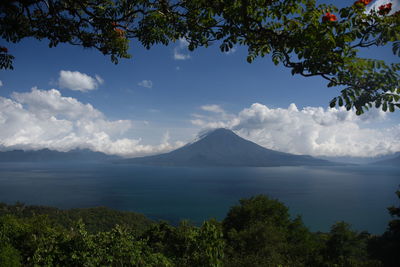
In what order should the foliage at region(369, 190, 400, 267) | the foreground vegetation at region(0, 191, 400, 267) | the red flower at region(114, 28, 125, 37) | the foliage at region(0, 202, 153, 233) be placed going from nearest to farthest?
the red flower at region(114, 28, 125, 37)
the foreground vegetation at region(0, 191, 400, 267)
the foliage at region(369, 190, 400, 267)
the foliage at region(0, 202, 153, 233)

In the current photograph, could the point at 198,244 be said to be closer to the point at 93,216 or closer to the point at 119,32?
the point at 119,32

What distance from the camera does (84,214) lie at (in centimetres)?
6606

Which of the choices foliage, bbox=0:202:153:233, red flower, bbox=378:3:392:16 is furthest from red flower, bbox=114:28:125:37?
foliage, bbox=0:202:153:233

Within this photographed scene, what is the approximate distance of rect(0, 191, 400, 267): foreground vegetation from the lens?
612 cm

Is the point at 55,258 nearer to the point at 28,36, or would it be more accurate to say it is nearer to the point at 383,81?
the point at 28,36

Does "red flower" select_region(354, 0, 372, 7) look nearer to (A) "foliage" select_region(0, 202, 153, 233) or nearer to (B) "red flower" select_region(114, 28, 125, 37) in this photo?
(B) "red flower" select_region(114, 28, 125, 37)

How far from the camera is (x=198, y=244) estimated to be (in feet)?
16.5

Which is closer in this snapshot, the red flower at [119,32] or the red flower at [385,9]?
the red flower at [385,9]

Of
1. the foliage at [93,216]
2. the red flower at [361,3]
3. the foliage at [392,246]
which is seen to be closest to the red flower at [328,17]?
the red flower at [361,3]

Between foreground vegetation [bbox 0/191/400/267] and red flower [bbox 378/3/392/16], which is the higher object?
red flower [bbox 378/3/392/16]

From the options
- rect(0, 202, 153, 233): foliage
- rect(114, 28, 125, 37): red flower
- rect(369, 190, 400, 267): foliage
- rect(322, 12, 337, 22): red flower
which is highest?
rect(114, 28, 125, 37): red flower

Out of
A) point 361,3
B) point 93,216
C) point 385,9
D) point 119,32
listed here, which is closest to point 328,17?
point 361,3

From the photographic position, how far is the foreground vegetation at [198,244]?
20.1ft

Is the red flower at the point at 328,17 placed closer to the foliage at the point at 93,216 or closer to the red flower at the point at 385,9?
the red flower at the point at 385,9
